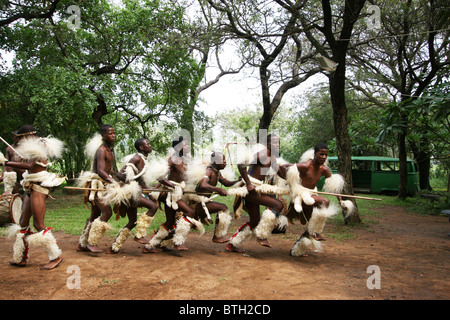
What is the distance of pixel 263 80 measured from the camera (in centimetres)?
1112

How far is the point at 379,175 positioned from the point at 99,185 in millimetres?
16273

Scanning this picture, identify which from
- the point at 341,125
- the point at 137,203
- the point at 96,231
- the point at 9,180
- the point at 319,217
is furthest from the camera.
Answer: the point at 341,125

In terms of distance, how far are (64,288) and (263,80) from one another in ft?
29.3

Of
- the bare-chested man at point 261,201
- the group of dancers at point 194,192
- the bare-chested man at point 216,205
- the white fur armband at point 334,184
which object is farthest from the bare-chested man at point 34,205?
the white fur armband at point 334,184

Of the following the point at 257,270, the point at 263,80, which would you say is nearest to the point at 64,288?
the point at 257,270

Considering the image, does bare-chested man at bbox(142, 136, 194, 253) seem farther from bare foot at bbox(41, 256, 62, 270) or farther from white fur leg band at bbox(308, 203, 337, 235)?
white fur leg band at bbox(308, 203, 337, 235)

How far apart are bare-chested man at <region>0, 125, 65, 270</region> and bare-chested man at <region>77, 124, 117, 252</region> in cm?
72

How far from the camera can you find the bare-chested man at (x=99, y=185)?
5117 millimetres

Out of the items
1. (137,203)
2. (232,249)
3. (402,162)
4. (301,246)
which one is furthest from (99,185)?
(402,162)

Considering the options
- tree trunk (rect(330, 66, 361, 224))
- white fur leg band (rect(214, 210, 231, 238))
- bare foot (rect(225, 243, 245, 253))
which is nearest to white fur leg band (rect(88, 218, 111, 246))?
white fur leg band (rect(214, 210, 231, 238))

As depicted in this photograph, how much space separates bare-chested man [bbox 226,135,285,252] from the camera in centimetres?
515

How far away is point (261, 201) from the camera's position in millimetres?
5297

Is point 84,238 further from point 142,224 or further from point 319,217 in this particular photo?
point 319,217
